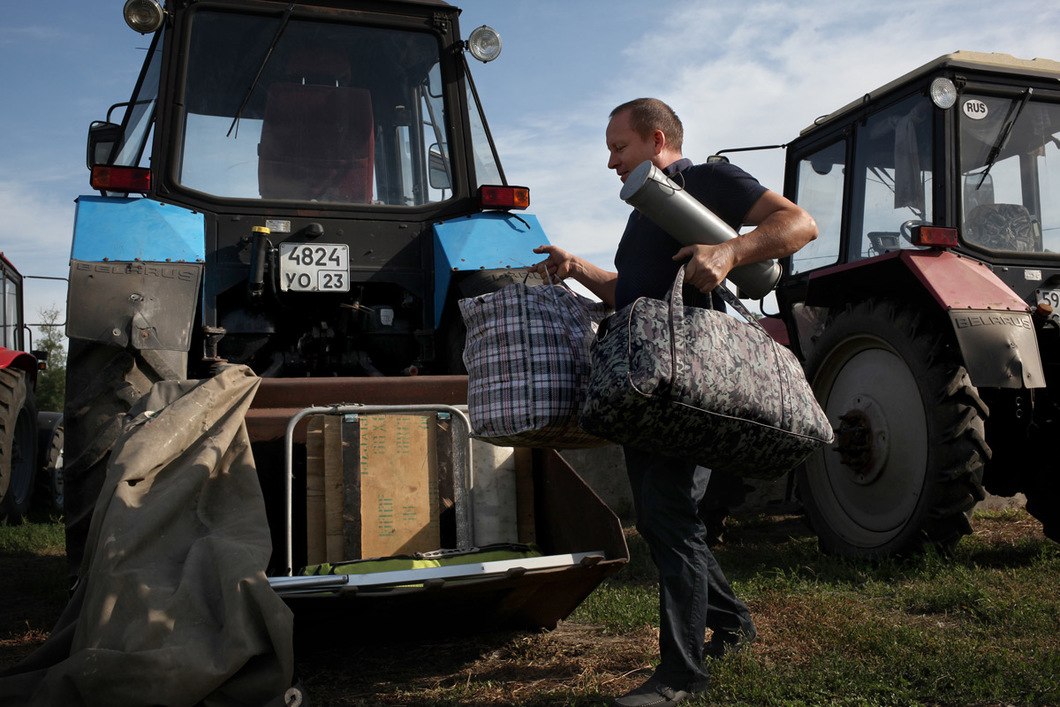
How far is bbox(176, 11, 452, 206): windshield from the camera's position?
14.0ft

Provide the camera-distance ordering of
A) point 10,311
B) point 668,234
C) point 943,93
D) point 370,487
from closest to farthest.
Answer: point 668,234
point 370,487
point 943,93
point 10,311

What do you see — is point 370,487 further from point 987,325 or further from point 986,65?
point 986,65

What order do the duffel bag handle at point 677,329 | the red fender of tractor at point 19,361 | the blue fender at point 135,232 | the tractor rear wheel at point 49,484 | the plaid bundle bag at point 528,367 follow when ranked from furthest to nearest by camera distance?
1. the tractor rear wheel at point 49,484
2. the red fender of tractor at point 19,361
3. the blue fender at point 135,232
4. the plaid bundle bag at point 528,367
5. the duffel bag handle at point 677,329

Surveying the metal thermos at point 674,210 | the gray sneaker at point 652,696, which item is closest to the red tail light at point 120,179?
the metal thermos at point 674,210

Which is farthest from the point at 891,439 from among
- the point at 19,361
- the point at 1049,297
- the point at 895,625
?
the point at 19,361

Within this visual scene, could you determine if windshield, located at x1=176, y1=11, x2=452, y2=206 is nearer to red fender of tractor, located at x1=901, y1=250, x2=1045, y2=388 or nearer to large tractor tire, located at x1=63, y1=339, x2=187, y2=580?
large tractor tire, located at x1=63, y1=339, x2=187, y2=580

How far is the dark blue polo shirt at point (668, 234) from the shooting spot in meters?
2.57

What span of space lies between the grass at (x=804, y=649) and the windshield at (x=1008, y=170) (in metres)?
1.56

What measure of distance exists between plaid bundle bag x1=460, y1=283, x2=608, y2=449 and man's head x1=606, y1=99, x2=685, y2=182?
0.45 m

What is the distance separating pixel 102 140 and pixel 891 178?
3.98 meters

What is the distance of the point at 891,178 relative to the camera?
5098 millimetres

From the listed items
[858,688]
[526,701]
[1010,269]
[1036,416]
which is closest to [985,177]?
[1010,269]

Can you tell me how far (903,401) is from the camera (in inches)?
170

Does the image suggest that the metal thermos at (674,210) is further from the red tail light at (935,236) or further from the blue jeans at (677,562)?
the red tail light at (935,236)
